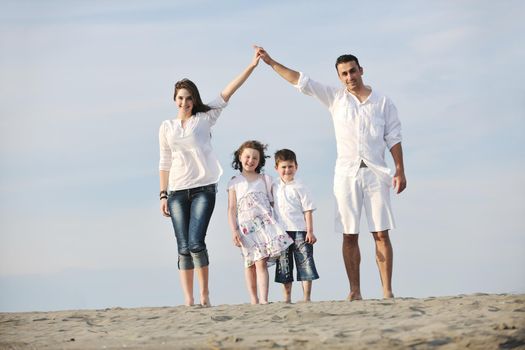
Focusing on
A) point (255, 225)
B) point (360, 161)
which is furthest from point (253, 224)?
point (360, 161)

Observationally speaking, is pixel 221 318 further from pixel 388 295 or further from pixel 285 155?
pixel 285 155

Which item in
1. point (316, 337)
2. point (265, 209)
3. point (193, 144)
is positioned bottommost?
point (316, 337)

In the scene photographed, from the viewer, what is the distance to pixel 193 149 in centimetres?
918

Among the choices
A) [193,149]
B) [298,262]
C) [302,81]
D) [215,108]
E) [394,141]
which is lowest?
[298,262]

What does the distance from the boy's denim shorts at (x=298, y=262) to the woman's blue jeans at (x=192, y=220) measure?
98 cm

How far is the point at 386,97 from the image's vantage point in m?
8.93

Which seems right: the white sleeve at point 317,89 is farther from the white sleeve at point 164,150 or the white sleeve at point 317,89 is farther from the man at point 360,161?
the white sleeve at point 164,150

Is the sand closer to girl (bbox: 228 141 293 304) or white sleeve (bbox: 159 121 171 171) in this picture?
girl (bbox: 228 141 293 304)

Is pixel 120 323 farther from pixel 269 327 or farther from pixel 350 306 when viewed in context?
pixel 350 306

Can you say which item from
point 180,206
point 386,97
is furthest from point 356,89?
point 180,206

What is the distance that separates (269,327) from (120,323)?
1.56 metres

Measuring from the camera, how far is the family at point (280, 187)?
8.73m

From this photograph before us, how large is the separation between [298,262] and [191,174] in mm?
1589

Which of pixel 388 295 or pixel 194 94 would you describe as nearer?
pixel 388 295
